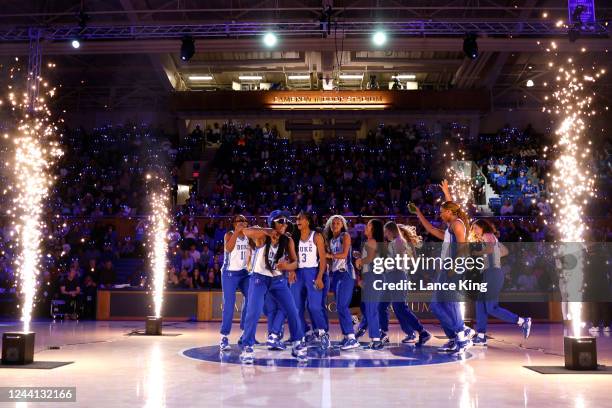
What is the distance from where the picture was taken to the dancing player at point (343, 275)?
29.6 ft

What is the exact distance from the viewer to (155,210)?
2166cm

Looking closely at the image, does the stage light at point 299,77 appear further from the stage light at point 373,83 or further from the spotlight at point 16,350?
the spotlight at point 16,350

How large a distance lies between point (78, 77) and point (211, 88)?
6.37m

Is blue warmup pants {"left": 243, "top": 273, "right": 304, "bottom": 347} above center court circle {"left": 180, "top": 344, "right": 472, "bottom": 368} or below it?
above

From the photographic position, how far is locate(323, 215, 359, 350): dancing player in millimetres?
9023

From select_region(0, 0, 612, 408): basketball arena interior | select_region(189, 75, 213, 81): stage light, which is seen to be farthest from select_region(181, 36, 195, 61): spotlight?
select_region(189, 75, 213, 81): stage light

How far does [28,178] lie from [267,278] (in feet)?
11.7

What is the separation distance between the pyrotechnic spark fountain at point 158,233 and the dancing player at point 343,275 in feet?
19.4

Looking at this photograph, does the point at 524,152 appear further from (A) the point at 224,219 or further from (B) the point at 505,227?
(A) the point at 224,219

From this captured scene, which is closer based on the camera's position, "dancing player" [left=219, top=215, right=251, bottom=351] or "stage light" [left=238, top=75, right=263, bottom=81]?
"dancing player" [left=219, top=215, right=251, bottom=351]

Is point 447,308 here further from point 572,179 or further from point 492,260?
point 572,179

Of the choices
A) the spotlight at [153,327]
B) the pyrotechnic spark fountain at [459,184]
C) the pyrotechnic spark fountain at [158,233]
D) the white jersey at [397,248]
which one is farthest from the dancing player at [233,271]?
the pyrotechnic spark fountain at [459,184]

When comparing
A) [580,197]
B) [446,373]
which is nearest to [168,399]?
[446,373]

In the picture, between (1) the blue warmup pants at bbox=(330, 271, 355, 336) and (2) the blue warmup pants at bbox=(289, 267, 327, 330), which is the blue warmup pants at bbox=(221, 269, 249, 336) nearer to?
(2) the blue warmup pants at bbox=(289, 267, 327, 330)
